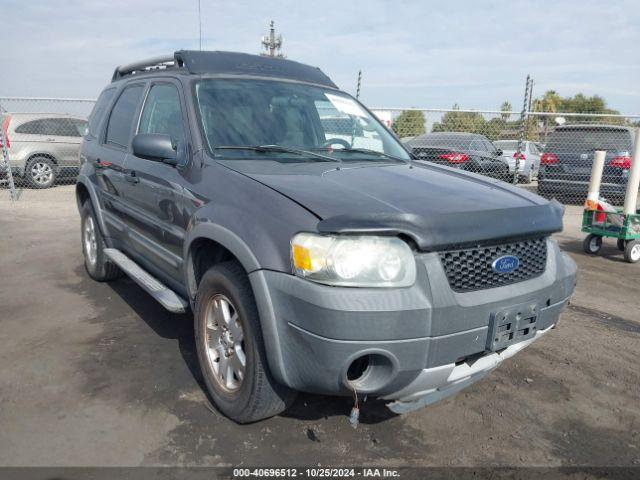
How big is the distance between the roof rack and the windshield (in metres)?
0.51

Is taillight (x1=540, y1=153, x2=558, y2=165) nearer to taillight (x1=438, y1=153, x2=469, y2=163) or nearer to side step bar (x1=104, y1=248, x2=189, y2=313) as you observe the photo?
taillight (x1=438, y1=153, x2=469, y2=163)

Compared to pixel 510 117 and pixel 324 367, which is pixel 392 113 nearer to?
pixel 510 117

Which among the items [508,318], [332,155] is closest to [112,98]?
[332,155]

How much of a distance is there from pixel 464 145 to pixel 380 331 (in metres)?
9.35

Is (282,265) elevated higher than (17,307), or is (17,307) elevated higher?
(282,265)

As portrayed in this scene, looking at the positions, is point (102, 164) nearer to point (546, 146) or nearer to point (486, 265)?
point (486, 265)

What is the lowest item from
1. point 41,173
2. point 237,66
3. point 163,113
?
point 41,173

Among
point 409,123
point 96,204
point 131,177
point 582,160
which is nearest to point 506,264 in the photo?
point 131,177

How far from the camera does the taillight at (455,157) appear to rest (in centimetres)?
1011

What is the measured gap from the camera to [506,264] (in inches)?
96.7

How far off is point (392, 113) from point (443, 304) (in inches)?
350

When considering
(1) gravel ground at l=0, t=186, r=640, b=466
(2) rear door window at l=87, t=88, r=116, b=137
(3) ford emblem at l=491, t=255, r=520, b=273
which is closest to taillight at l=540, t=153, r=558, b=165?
(1) gravel ground at l=0, t=186, r=640, b=466

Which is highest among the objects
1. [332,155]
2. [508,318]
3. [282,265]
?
[332,155]

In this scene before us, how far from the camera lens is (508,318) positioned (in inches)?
94.8
